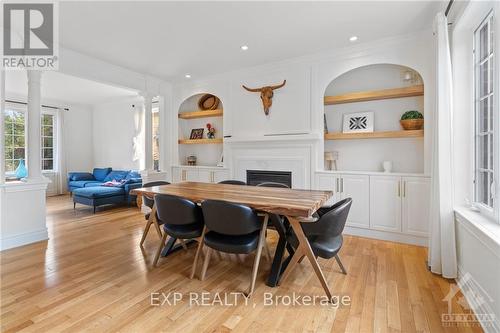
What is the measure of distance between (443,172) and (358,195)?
1.26 m

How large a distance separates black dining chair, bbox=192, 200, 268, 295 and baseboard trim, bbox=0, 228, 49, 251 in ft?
8.64

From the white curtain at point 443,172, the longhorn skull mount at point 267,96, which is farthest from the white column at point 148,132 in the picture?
the white curtain at point 443,172

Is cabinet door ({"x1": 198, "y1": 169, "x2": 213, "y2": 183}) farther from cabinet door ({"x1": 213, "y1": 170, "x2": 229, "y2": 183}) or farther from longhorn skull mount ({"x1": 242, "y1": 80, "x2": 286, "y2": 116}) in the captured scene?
longhorn skull mount ({"x1": 242, "y1": 80, "x2": 286, "y2": 116})

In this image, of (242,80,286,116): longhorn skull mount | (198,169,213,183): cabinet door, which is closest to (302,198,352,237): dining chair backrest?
(242,80,286,116): longhorn skull mount

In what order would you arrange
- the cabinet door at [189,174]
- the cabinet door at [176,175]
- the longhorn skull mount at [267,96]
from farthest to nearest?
the cabinet door at [176,175]
the cabinet door at [189,174]
the longhorn skull mount at [267,96]

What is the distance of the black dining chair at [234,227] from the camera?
1.96m

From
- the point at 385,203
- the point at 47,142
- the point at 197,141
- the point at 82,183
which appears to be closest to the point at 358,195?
the point at 385,203

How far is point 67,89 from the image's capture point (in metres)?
5.82

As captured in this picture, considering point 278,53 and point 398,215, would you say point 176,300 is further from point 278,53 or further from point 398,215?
point 278,53

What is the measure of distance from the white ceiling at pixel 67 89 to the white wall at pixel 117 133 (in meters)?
0.33

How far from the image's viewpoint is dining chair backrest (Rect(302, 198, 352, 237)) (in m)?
1.94

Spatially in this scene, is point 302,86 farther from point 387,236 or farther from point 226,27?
point 387,236

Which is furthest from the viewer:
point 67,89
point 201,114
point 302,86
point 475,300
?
point 67,89

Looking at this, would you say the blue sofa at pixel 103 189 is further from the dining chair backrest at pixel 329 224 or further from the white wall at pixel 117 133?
the dining chair backrest at pixel 329 224
